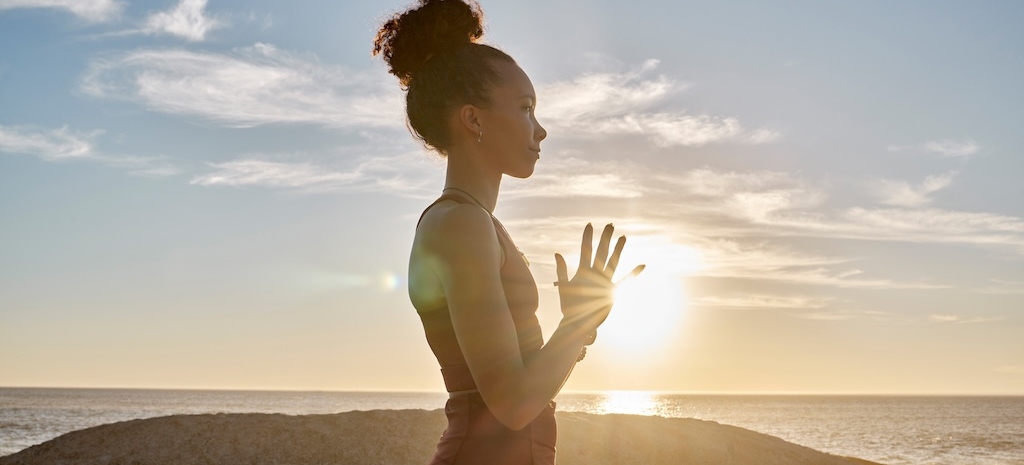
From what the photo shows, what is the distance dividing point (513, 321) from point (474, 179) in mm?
470

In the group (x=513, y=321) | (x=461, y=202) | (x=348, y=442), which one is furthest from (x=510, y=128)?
(x=348, y=442)

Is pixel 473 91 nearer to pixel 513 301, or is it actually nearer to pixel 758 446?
pixel 513 301

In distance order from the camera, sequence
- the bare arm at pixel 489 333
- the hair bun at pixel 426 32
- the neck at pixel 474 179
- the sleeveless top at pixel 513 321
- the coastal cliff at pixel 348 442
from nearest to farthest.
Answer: the bare arm at pixel 489 333 → the sleeveless top at pixel 513 321 → the neck at pixel 474 179 → the hair bun at pixel 426 32 → the coastal cliff at pixel 348 442

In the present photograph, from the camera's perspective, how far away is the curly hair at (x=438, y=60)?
2.62 meters

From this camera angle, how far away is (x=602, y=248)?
7.85 ft

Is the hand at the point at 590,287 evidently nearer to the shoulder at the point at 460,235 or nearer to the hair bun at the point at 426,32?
the shoulder at the point at 460,235

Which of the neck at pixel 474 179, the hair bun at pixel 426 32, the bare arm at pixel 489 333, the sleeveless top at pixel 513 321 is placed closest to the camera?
the bare arm at pixel 489 333

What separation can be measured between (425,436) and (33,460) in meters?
7.69

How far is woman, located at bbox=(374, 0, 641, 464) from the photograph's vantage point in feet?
7.31

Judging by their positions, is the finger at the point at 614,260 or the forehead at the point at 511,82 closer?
the finger at the point at 614,260

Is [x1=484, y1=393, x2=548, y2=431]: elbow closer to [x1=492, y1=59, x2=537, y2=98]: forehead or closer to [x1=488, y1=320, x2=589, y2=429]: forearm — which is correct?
[x1=488, y1=320, x2=589, y2=429]: forearm

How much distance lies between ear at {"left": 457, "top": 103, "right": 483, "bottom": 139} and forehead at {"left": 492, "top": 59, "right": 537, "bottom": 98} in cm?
8

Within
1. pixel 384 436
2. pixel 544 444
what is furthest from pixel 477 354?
pixel 384 436

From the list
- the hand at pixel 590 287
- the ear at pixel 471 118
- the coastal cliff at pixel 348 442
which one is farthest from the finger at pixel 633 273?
the coastal cliff at pixel 348 442
